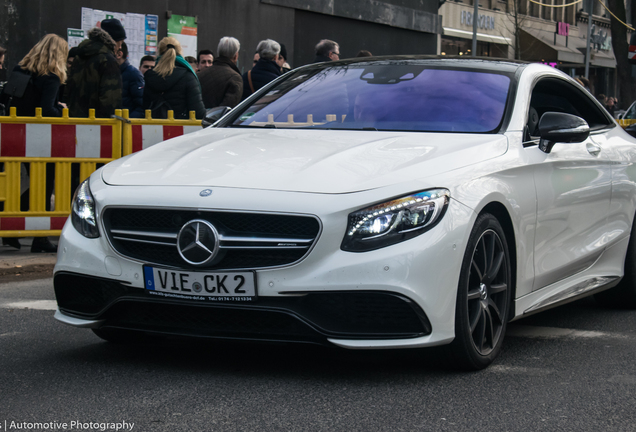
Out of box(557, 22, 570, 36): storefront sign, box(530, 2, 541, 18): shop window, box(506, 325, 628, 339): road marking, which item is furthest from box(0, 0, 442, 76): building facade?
box(557, 22, 570, 36): storefront sign

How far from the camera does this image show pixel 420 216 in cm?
380

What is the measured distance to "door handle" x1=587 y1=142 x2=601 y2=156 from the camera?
5.41 m

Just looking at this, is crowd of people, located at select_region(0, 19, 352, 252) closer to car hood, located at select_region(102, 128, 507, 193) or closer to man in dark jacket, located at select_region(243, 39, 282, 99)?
man in dark jacket, located at select_region(243, 39, 282, 99)

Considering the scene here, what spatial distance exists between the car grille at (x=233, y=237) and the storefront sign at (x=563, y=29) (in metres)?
42.6

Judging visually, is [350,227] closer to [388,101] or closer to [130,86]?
[388,101]

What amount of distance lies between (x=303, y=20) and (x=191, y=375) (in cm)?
1771

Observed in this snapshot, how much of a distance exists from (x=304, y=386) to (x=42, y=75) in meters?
6.05

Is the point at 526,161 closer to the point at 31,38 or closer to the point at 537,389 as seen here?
the point at 537,389

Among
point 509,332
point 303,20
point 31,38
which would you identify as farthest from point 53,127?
point 303,20

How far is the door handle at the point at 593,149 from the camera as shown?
5.41 metres

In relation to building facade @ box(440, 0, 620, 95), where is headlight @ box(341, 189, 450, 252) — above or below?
below

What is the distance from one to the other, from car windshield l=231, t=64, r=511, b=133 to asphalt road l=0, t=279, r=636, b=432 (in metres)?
1.19

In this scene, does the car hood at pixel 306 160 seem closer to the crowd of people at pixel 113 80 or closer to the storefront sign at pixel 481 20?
the crowd of people at pixel 113 80

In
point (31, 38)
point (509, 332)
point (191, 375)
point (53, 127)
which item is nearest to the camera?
point (191, 375)
